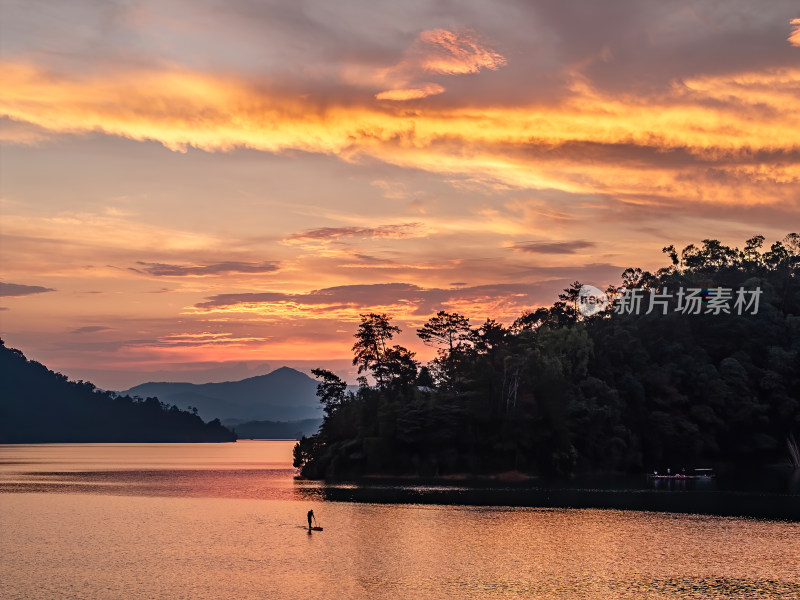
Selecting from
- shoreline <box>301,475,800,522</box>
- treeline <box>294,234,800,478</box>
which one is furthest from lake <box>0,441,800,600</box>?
treeline <box>294,234,800,478</box>

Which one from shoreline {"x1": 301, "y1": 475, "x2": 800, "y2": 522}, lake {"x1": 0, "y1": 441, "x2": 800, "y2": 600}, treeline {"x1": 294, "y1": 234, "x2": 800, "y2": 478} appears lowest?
lake {"x1": 0, "y1": 441, "x2": 800, "y2": 600}

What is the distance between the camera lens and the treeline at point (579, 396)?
445 ft

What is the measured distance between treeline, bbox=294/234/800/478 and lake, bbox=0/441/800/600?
42449 mm

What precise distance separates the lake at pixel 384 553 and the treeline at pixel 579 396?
139ft

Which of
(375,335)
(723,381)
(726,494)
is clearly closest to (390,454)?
(375,335)

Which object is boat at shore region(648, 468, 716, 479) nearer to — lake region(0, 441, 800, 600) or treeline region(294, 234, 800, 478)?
treeline region(294, 234, 800, 478)

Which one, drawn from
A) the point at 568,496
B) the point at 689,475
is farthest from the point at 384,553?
the point at 689,475

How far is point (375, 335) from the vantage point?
168 metres

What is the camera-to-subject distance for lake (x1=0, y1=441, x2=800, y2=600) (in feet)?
164

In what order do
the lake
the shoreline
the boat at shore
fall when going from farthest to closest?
1. the boat at shore
2. the shoreline
3. the lake

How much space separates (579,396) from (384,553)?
92714mm

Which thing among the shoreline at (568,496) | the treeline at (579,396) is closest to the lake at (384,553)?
the shoreline at (568,496)

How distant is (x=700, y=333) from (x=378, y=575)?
149 m

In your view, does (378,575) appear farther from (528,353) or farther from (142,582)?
(528,353)
